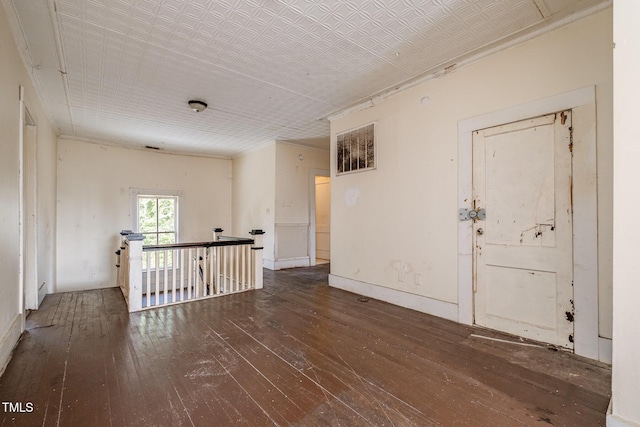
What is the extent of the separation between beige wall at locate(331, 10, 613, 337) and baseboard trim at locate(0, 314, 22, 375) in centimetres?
357

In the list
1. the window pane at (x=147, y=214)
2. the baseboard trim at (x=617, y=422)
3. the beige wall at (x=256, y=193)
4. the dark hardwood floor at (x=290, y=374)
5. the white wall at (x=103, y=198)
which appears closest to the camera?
the baseboard trim at (x=617, y=422)

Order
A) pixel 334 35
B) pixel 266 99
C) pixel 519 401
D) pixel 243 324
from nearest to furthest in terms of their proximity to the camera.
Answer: pixel 519 401 < pixel 334 35 < pixel 243 324 < pixel 266 99

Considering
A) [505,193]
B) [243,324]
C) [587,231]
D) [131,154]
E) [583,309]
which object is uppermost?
[131,154]

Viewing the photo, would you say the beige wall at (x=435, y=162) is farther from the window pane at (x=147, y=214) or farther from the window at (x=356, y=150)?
the window pane at (x=147, y=214)

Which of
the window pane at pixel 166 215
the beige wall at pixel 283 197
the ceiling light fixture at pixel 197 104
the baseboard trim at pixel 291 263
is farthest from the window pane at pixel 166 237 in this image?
the ceiling light fixture at pixel 197 104

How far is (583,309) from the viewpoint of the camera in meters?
2.28

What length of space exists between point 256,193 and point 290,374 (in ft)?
17.0

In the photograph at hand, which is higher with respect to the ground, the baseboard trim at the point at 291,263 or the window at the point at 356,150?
the window at the point at 356,150

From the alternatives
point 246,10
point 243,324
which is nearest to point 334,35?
point 246,10

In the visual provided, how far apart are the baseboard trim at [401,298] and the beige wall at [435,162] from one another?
0.19 feet

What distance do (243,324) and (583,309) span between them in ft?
9.88

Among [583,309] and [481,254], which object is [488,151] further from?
[583,309]

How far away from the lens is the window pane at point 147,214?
6.79 meters

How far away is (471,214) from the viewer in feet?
9.72
